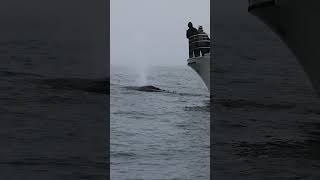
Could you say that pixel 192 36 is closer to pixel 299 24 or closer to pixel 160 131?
pixel 160 131

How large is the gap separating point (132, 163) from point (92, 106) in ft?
4.08

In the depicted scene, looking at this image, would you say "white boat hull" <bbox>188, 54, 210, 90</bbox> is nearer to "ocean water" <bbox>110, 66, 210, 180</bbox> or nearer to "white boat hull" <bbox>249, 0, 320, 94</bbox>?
"ocean water" <bbox>110, 66, 210, 180</bbox>

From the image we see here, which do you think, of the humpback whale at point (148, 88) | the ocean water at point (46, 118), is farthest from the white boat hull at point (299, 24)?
the humpback whale at point (148, 88)

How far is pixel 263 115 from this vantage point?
257 inches

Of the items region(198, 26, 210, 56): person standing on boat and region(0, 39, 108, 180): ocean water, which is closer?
region(0, 39, 108, 180): ocean water

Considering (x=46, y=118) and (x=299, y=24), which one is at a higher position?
(x=299, y=24)

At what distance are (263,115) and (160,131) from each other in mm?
2329

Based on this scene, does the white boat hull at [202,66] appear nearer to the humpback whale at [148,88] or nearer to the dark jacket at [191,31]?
the dark jacket at [191,31]

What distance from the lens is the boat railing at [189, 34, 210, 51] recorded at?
835 centimetres

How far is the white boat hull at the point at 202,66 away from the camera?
29.2 ft

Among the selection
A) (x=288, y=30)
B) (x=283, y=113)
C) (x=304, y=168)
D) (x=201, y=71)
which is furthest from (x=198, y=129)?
(x=288, y=30)

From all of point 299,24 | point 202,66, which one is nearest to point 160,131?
point 202,66

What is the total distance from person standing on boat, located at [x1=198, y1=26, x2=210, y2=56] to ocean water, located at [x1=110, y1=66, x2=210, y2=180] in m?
1.25

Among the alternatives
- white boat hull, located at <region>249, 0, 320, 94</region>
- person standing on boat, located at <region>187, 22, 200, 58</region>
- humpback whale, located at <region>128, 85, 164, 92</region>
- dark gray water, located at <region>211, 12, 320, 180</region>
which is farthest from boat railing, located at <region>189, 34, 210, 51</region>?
white boat hull, located at <region>249, 0, 320, 94</region>
